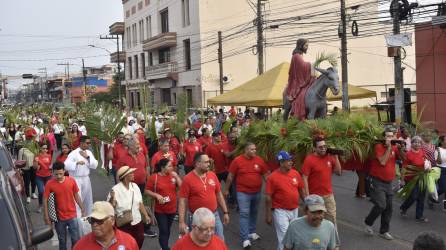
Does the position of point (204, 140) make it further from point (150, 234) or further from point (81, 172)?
point (81, 172)

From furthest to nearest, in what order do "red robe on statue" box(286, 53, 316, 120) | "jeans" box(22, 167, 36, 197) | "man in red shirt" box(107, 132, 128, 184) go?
"jeans" box(22, 167, 36, 197), "red robe on statue" box(286, 53, 316, 120), "man in red shirt" box(107, 132, 128, 184)

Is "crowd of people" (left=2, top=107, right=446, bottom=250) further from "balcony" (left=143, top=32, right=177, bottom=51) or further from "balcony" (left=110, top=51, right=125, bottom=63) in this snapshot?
"balcony" (left=110, top=51, right=125, bottom=63)

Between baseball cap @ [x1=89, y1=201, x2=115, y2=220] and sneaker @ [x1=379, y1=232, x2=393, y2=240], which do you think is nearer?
baseball cap @ [x1=89, y1=201, x2=115, y2=220]

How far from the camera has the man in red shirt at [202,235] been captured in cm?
429

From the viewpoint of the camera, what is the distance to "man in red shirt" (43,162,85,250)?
7227mm

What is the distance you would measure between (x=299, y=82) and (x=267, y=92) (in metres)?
4.23

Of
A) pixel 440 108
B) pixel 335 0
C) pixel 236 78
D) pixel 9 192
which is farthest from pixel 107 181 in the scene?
pixel 335 0

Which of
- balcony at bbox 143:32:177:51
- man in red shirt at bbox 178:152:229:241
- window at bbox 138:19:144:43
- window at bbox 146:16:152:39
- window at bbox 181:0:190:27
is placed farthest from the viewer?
window at bbox 138:19:144:43

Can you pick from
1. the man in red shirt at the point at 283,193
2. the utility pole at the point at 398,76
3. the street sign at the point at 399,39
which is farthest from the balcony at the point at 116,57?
the man in red shirt at the point at 283,193

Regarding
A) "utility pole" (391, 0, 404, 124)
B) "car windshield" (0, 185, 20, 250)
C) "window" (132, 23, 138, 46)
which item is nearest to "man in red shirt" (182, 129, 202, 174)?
"car windshield" (0, 185, 20, 250)

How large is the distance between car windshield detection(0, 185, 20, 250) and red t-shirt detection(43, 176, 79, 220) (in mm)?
2766

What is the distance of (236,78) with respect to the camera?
40.2m

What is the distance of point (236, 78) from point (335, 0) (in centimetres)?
1035

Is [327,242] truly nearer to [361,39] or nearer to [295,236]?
[295,236]
